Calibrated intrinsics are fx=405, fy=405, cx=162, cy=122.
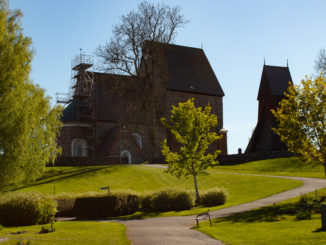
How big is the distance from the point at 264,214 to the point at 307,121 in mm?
7444

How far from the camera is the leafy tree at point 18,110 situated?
1983 cm

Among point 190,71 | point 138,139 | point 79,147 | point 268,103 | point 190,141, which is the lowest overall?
point 190,141

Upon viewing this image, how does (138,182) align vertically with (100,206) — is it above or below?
above

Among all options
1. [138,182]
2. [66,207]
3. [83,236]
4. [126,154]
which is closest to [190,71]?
[126,154]

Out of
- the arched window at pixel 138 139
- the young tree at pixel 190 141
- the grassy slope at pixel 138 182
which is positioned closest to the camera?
the young tree at pixel 190 141

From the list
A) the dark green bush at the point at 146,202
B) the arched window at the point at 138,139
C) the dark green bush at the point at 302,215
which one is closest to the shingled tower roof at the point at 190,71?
the arched window at the point at 138,139

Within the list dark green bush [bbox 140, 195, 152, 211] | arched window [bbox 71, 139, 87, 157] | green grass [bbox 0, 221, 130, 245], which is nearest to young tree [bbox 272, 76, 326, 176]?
dark green bush [bbox 140, 195, 152, 211]

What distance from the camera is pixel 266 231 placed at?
1476 centimetres

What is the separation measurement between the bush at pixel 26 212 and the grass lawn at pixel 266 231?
8083 millimetres

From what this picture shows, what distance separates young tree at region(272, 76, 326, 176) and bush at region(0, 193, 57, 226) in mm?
14140

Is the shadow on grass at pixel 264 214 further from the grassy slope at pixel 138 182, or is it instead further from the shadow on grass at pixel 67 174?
the shadow on grass at pixel 67 174

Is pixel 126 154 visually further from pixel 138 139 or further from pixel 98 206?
pixel 98 206

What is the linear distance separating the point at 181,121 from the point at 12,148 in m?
12.0

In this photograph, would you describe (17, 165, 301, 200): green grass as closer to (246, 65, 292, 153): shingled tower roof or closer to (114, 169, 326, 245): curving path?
(114, 169, 326, 245): curving path
